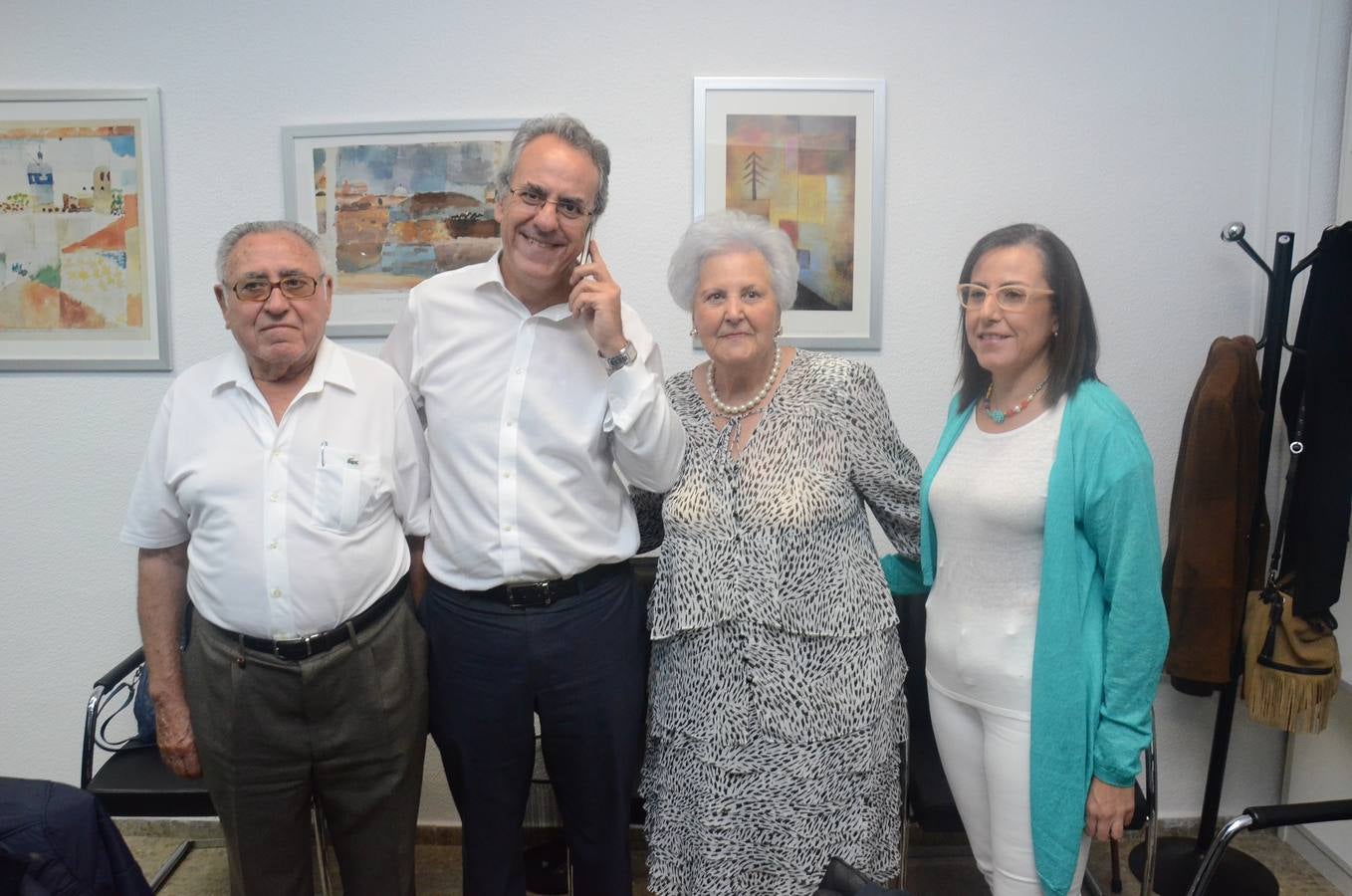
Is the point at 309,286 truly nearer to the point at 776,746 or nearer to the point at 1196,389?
the point at 776,746

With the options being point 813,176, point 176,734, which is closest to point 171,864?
point 176,734

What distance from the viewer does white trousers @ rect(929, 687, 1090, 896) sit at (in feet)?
4.90

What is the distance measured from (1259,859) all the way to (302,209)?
11.0 feet

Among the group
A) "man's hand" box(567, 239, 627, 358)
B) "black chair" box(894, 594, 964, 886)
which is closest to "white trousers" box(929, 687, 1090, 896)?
"black chair" box(894, 594, 964, 886)

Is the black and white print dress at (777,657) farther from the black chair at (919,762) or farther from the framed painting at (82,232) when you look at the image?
the framed painting at (82,232)

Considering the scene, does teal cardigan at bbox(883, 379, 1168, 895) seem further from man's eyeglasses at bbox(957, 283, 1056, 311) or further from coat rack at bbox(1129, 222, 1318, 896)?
coat rack at bbox(1129, 222, 1318, 896)

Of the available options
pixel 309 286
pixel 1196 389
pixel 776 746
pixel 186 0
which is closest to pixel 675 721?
pixel 776 746

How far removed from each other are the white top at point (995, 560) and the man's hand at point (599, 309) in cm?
65

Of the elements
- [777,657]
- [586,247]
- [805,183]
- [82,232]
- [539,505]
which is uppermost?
[805,183]

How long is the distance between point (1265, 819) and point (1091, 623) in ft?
1.75

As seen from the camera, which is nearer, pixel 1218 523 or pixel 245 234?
A: pixel 245 234

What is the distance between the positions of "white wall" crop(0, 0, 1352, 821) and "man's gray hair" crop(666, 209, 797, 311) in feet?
2.55

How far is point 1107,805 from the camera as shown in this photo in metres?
1.46

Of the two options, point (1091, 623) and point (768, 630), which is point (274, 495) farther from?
point (1091, 623)
